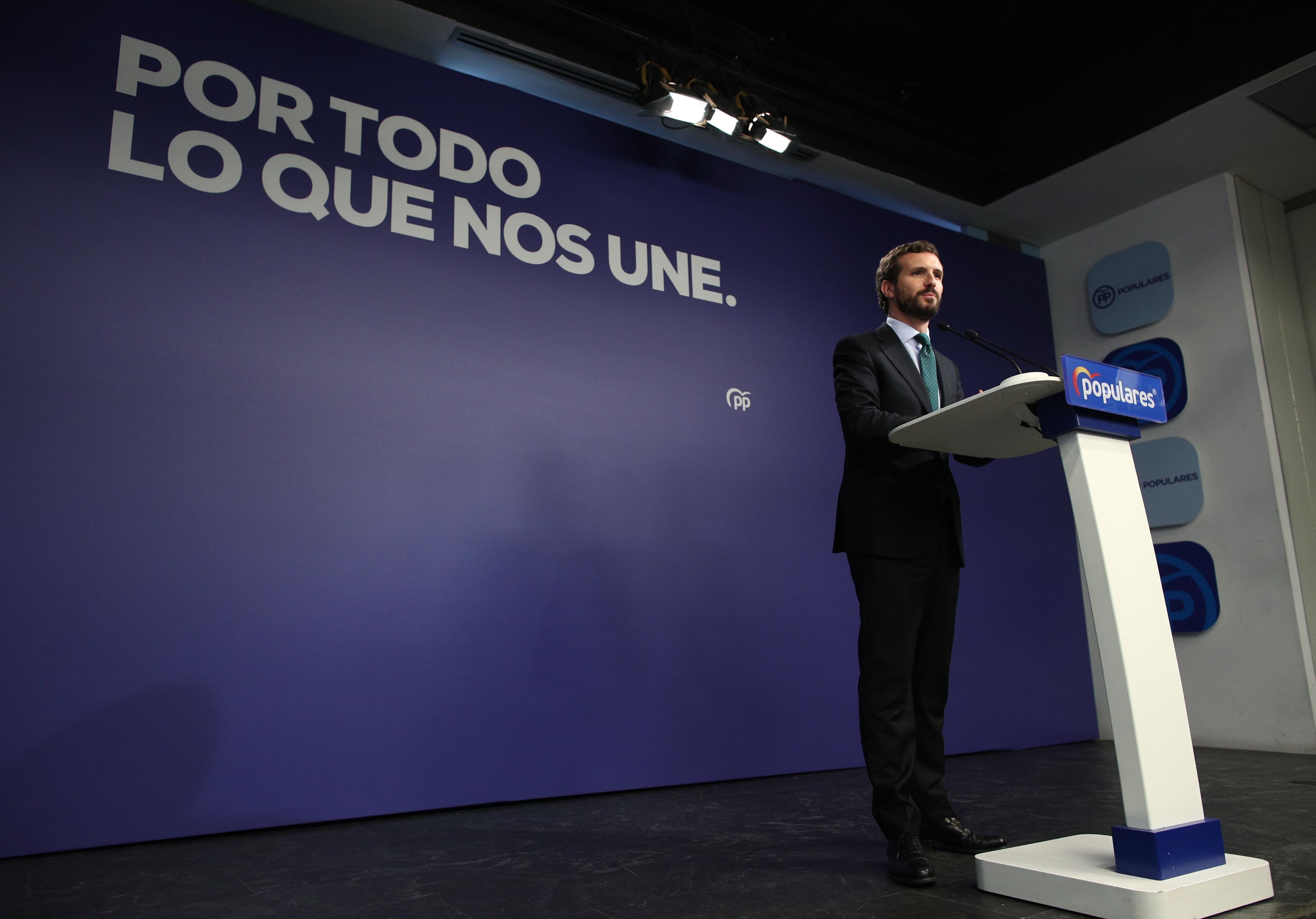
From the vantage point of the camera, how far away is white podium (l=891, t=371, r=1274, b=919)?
1.56 meters

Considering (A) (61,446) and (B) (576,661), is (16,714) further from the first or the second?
(B) (576,661)

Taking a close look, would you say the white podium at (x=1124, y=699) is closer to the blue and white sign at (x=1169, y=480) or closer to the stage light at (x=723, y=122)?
the stage light at (x=723, y=122)

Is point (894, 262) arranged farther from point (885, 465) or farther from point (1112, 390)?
point (1112, 390)

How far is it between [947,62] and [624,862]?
4101 mm

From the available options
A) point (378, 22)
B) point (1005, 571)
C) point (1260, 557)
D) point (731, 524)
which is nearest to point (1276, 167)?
point (1260, 557)

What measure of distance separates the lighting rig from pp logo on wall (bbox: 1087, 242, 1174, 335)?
226cm

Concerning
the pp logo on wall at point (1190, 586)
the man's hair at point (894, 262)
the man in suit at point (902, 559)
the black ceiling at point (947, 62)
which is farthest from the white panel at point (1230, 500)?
the man's hair at point (894, 262)

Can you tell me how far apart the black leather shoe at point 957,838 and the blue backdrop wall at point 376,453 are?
1.39m

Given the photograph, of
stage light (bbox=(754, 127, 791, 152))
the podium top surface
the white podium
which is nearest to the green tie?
the podium top surface

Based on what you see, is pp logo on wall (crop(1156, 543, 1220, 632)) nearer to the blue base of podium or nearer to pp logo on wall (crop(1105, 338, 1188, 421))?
pp logo on wall (crop(1105, 338, 1188, 421))

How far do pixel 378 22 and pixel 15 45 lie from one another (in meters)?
1.20

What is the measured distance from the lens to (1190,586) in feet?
14.7

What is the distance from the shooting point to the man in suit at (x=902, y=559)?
79.3 inches

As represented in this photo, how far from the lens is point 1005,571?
14.9 ft
